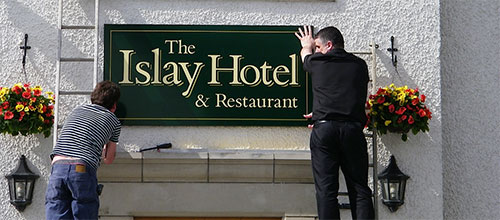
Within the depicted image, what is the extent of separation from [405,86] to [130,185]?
2.38 m

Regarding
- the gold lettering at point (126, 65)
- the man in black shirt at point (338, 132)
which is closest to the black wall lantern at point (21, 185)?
the gold lettering at point (126, 65)

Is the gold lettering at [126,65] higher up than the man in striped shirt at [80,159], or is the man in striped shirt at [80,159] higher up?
the gold lettering at [126,65]

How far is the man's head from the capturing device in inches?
251

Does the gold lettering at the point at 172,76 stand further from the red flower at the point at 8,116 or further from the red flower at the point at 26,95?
the red flower at the point at 8,116

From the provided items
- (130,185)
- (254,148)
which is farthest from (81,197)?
(254,148)

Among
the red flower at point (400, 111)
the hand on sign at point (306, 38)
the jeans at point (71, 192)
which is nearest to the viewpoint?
the jeans at point (71, 192)

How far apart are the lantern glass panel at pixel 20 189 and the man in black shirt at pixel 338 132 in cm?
239

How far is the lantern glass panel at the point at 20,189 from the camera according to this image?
6820mm

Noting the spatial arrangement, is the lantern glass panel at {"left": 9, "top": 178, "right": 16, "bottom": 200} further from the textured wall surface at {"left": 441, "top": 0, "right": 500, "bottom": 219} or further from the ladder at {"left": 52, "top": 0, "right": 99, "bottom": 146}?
the textured wall surface at {"left": 441, "top": 0, "right": 500, "bottom": 219}

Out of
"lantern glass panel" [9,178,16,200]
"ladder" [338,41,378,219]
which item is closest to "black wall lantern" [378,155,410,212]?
"ladder" [338,41,378,219]

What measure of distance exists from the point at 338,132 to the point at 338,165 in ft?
0.81

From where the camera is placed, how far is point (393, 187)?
6.89m

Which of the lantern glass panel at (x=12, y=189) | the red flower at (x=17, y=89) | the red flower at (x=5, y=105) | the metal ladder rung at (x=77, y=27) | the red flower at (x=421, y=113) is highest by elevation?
the metal ladder rung at (x=77, y=27)

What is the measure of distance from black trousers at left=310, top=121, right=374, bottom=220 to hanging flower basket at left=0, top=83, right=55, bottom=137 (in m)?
2.23
